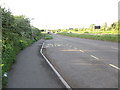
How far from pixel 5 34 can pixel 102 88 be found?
8170mm

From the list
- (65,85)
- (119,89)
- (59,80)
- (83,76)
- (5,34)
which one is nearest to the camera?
(119,89)

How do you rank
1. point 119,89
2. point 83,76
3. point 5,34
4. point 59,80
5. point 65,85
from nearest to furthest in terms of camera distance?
point 119,89 → point 65,85 → point 59,80 → point 83,76 → point 5,34

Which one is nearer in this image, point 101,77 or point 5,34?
point 101,77

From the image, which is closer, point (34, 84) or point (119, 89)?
point (119, 89)

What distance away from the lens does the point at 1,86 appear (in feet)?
16.3

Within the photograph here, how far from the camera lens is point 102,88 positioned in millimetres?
4926

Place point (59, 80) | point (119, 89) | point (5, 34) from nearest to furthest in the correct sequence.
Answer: point (119, 89) < point (59, 80) < point (5, 34)

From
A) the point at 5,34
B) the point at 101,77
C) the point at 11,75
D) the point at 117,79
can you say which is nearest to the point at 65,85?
the point at 101,77

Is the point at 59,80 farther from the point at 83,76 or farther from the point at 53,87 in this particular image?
the point at 83,76

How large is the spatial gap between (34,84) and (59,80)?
109 centimetres

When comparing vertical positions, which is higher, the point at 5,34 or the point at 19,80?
the point at 5,34

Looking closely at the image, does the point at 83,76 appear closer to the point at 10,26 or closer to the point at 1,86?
the point at 1,86

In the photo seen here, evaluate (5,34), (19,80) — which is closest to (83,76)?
(19,80)

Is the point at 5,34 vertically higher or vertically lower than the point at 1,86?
higher
